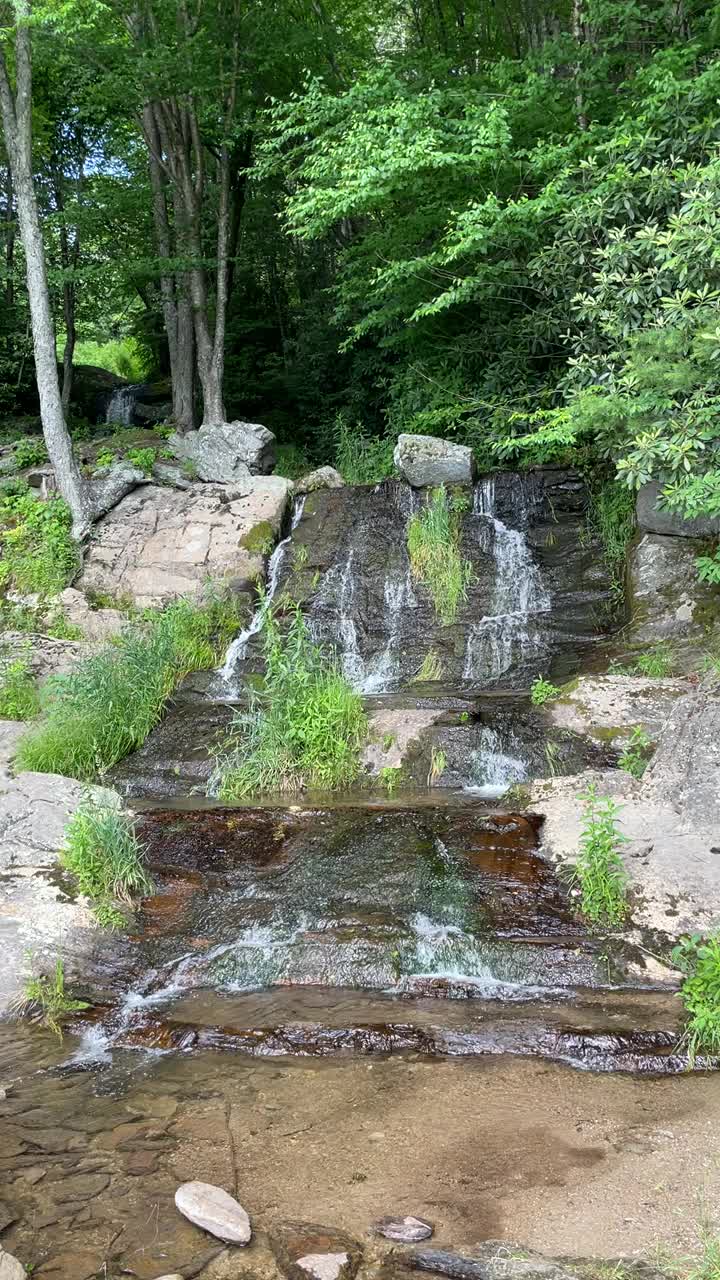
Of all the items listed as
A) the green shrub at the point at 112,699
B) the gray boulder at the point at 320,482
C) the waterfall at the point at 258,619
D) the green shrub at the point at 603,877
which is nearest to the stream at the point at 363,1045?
the green shrub at the point at 603,877

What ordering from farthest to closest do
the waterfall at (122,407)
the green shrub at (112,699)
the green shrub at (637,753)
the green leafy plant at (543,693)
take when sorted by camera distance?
the waterfall at (122,407), the green leafy plant at (543,693), the green shrub at (112,699), the green shrub at (637,753)

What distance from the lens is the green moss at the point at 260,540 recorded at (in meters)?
11.4

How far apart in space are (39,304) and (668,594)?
357 inches

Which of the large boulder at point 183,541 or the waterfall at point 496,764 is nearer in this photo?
the waterfall at point 496,764

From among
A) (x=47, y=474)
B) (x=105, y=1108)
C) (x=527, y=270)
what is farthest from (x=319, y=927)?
(x=47, y=474)

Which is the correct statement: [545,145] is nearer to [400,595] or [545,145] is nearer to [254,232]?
[400,595]

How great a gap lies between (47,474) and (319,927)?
9.68 meters

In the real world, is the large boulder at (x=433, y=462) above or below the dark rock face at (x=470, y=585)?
above

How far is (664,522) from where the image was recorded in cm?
941

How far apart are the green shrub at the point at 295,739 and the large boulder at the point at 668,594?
329 cm

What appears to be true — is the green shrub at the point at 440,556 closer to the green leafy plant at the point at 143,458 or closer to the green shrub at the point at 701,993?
the green leafy plant at the point at 143,458

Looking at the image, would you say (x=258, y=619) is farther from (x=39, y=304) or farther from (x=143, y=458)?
(x=39, y=304)

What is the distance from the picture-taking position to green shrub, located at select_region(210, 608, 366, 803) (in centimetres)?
729

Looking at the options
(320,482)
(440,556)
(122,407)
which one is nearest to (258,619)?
(440,556)
